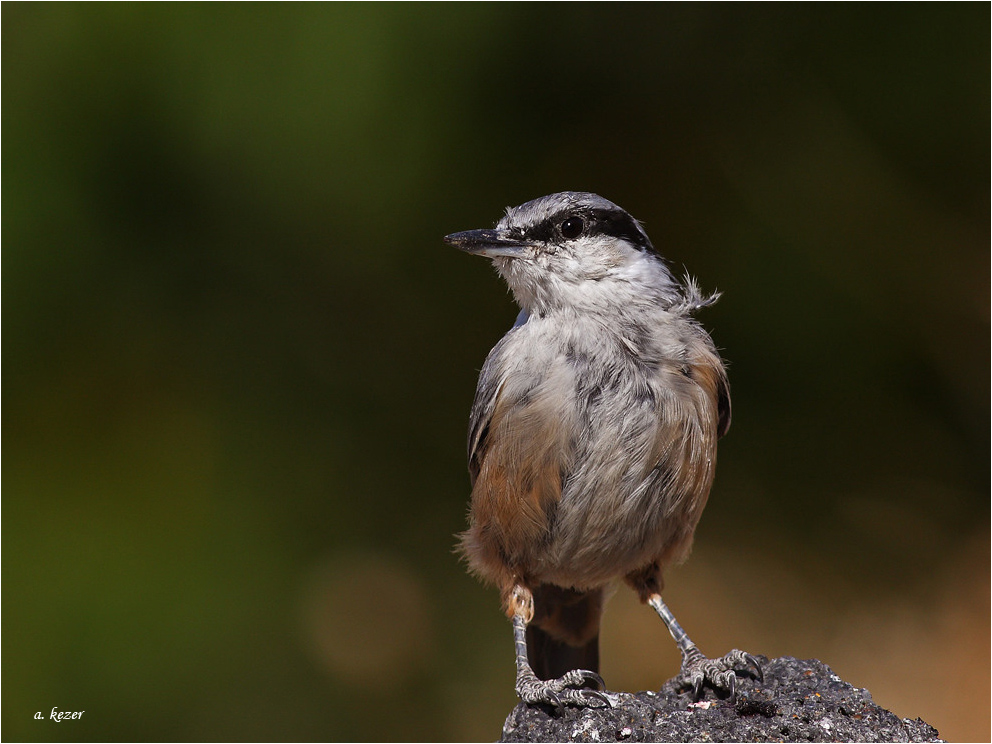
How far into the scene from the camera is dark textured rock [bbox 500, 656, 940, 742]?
2.59m

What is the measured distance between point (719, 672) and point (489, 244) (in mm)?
1597

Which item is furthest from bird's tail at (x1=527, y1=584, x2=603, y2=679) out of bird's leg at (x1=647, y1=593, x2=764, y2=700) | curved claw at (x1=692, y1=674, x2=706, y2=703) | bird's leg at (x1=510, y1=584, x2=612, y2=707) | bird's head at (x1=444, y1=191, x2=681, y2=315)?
bird's head at (x1=444, y1=191, x2=681, y2=315)

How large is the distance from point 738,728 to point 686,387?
1050 millimetres

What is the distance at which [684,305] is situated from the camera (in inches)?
123

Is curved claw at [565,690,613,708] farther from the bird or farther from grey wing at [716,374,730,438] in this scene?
grey wing at [716,374,730,438]

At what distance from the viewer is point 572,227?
10.1 ft

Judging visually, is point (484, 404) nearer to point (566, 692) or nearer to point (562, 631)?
point (566, 692)

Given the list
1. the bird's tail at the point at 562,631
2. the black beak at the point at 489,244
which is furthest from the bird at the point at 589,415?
the bird's tail at the point at 562,631

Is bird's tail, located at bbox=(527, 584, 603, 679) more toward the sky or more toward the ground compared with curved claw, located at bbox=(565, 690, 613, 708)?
more toward the ground

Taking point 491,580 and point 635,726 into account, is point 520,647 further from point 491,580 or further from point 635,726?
point 635,726

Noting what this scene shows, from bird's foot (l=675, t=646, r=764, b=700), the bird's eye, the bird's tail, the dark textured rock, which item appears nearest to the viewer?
the dark textured rock

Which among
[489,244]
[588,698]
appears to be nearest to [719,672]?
[588,698]

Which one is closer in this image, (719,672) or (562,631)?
(719,672)

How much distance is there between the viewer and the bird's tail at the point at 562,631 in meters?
3.60
